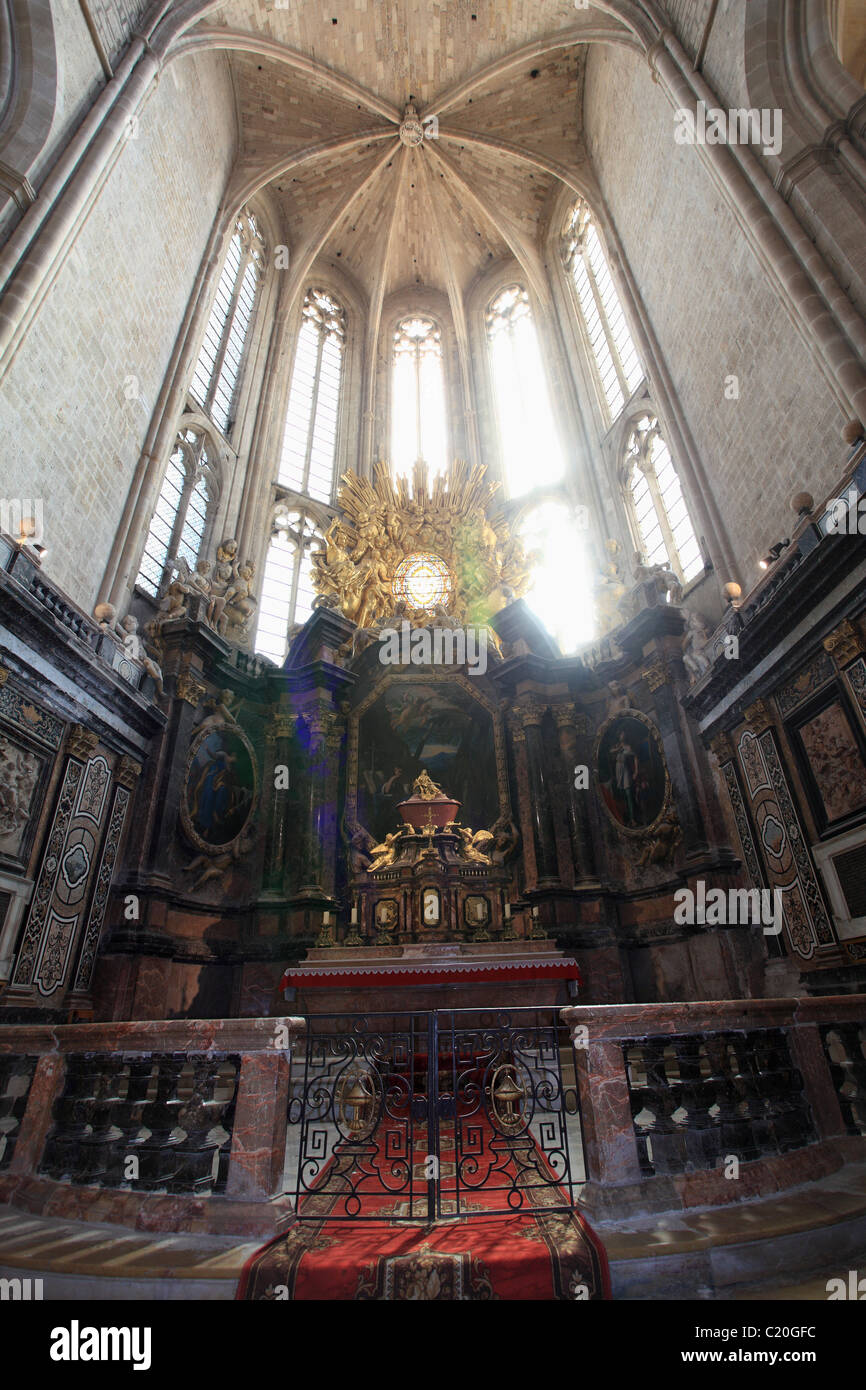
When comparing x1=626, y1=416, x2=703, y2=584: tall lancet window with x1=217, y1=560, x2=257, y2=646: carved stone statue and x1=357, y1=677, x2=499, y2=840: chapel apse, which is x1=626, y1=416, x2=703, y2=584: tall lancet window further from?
x1=217, y1=560, x2=257, y2=646: carved stone statue

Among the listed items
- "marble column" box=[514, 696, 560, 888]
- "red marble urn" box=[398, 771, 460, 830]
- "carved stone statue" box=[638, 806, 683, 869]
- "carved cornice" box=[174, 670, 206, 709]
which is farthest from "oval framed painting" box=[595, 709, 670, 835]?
"carved cornice" box=[174, 670, 206, 709]

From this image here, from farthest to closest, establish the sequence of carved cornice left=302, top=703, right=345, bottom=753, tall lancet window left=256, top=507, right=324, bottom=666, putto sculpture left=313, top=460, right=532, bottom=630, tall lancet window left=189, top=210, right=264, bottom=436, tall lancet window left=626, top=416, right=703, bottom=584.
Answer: tall lancet window left=189, top=210, right=264, bottom=436 → tall lancet window left=256, top=507, right=324, bottom=666 → putto sculpture left=313, top=460, right=532, bottom=630 → tall lancet window left=626, top=416, right=703, bottom=584 → carved cornice left=302, top=703, right=345, bottom=753

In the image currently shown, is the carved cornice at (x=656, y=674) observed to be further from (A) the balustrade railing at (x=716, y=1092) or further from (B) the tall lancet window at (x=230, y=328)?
(B) the tall lancet window at (x=230, y=328)

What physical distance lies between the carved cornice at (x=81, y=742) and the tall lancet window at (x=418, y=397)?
42.8 ft

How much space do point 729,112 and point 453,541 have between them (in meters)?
7.93

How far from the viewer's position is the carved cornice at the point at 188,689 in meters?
10.4

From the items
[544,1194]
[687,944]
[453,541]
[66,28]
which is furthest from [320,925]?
[66,28]

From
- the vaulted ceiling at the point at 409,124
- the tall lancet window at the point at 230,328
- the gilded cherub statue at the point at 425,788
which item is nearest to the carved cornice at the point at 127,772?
the gilded cherub statue at the point at 425,788

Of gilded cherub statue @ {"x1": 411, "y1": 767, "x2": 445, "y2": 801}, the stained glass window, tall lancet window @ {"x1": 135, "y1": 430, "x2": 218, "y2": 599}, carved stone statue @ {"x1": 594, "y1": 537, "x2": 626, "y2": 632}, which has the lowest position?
gilded cherub statue @ {"x1": 411, "y1": 767, "x2": 445, "y2": 801}

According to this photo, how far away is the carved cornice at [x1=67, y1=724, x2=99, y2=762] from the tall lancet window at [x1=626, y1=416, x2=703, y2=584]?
32.3ft

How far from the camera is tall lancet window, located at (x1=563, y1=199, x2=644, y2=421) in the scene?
16036mm

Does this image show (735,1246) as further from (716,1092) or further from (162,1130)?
(162,1130)

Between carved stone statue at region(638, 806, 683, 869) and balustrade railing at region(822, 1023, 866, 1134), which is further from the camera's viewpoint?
carved stone statue at region(638, 806, 683, 869)

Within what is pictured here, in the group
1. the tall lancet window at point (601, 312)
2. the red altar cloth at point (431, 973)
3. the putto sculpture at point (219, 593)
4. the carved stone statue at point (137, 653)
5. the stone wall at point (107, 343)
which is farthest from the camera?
the tall lancet window at point (601, 312)
